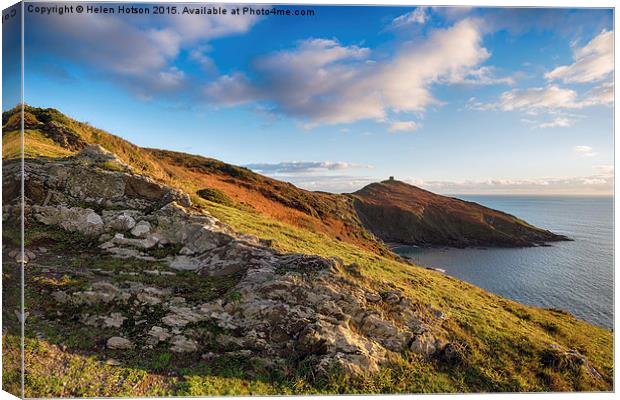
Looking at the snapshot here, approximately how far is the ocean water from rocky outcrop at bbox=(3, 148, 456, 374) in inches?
245

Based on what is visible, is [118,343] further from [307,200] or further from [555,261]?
[555,261]

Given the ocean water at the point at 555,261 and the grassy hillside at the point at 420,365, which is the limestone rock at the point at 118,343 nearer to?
the grassy hillside at the point at 420,365

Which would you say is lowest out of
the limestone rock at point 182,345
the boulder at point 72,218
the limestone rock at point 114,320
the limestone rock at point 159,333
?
the limestone rock at point 182,345

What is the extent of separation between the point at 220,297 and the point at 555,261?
39.8 meters

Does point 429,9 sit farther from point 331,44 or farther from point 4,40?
point 4,40

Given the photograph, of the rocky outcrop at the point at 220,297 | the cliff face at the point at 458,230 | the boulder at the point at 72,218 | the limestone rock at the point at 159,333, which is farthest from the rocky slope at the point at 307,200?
the limestone rock at the point at 159,333

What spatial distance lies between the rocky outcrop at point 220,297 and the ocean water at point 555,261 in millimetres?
6231

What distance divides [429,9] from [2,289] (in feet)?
46.2

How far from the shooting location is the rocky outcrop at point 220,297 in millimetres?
7852

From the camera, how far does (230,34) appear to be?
31.0ft

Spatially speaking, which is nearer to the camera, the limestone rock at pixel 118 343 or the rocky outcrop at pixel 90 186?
the limestone rock at pixel 118 343

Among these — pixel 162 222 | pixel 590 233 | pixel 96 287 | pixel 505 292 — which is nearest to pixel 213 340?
pixel 96 287

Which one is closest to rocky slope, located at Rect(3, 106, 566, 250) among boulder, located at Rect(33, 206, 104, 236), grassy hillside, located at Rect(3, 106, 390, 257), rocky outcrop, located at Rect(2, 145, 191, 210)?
grassy hillside, located at Rect(3, 106, 390, 257)

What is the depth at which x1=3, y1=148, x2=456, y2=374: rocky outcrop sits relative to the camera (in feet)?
25.8
